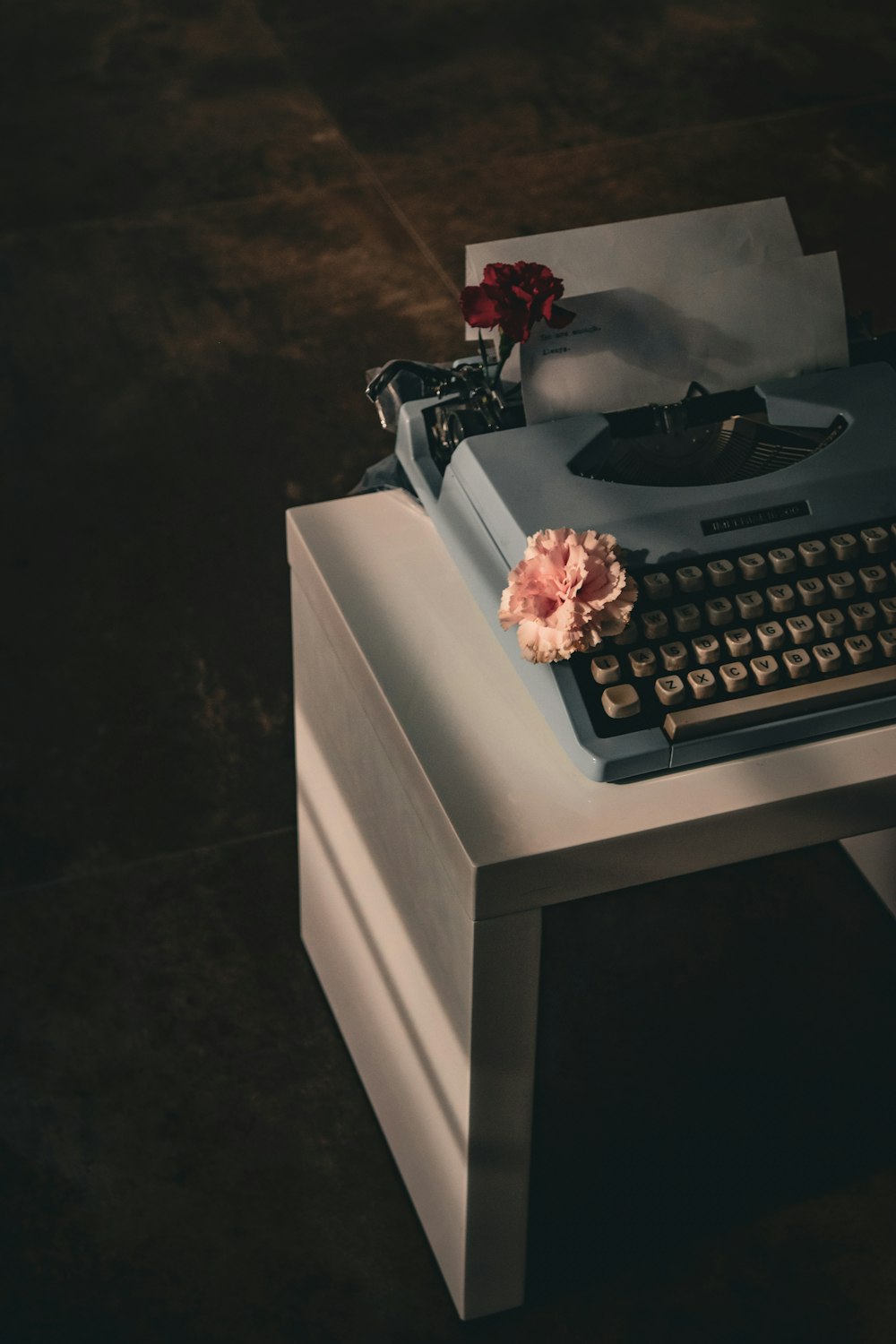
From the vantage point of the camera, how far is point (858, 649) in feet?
4.77

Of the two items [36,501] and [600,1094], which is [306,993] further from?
[36,501]

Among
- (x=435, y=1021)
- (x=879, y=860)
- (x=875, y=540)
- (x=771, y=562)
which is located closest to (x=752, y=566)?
(x=771, y=562)

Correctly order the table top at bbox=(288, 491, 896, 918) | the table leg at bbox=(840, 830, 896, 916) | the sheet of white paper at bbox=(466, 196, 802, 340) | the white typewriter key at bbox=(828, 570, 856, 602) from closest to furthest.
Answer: the table top at bbox=(288, 491, 896, 918) → the white typewriter key at bbox=(828, 570, 856, 602) → the sheet of white paper at bbox=(466, 196, 802, 340) → the table leg at bbox=(840, 830, 896, 916)

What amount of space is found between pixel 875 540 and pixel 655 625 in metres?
0.24

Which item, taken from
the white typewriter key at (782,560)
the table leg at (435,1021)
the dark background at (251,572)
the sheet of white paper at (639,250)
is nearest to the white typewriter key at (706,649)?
the white typewriter key at (782,560)

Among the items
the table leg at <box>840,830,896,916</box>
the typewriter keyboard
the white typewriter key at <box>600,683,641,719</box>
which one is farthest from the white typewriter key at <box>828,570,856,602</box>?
the table leg at <box>840,830,896,916</box>

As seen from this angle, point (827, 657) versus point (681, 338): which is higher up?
point (681, 338)

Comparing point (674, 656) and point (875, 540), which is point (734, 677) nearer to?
point (674, 656)

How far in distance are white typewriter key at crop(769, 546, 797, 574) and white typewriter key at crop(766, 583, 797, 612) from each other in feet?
0.06

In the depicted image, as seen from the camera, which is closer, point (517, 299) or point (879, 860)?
point (517, 299)

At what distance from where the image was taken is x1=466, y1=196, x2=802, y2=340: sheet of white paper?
1.60m

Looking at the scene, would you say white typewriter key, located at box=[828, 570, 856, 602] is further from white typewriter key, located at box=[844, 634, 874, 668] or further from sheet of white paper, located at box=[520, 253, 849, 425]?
sheet of white paper, located at box=[520, 253, 849, 425]

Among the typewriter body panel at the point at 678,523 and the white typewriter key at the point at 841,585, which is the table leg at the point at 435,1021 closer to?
the typewriter body panel at the point at 678,523

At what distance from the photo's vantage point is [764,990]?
2188 mm
